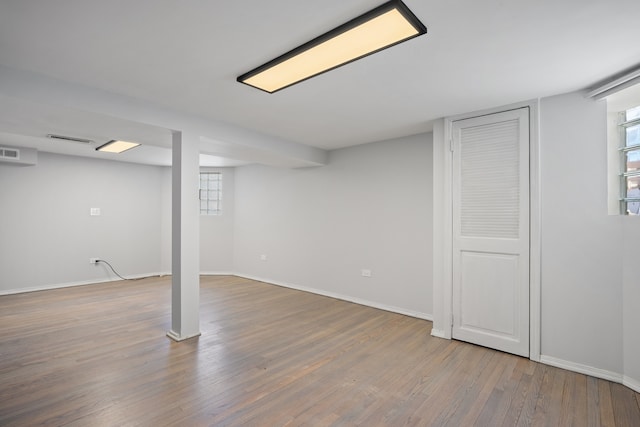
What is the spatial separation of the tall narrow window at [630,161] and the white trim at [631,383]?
129cm

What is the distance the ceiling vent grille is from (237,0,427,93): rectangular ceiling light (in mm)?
4822

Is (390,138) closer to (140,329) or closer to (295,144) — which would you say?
(295,144)

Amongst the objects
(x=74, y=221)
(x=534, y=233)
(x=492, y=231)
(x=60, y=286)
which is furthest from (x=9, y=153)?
(x=534, y=233)

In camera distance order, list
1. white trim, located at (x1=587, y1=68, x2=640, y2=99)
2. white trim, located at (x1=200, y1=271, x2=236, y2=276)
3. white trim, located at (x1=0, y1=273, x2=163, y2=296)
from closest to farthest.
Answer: white trim, located at (x1=587, y1=68, x2=640, y2=99)
white trim, located at (x1=0, y1=273, x2=163, y2=296)
white trim, located at (x1=200, y1=271, x2=236, y2=276)

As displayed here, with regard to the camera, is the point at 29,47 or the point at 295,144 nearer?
the point at 29,47

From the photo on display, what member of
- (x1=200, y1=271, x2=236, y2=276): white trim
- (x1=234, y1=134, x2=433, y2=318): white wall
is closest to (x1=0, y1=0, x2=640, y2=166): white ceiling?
(x1=234, y1=134, x2=433, y2=318): white wall

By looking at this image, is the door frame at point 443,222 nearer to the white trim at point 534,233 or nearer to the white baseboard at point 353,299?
the white trim at point 534,233

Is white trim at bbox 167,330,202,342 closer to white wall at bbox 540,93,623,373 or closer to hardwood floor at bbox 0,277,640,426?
hardwood floor at bbox 0,277,640,426

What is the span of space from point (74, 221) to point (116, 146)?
6.78 ft

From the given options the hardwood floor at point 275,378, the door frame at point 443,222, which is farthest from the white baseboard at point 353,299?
the door frame at point 443,222

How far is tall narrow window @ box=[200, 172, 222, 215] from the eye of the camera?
712cm

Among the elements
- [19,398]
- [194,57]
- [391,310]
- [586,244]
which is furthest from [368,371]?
[194,57]

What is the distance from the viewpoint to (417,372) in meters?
2.63

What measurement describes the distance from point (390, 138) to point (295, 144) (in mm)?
1409
